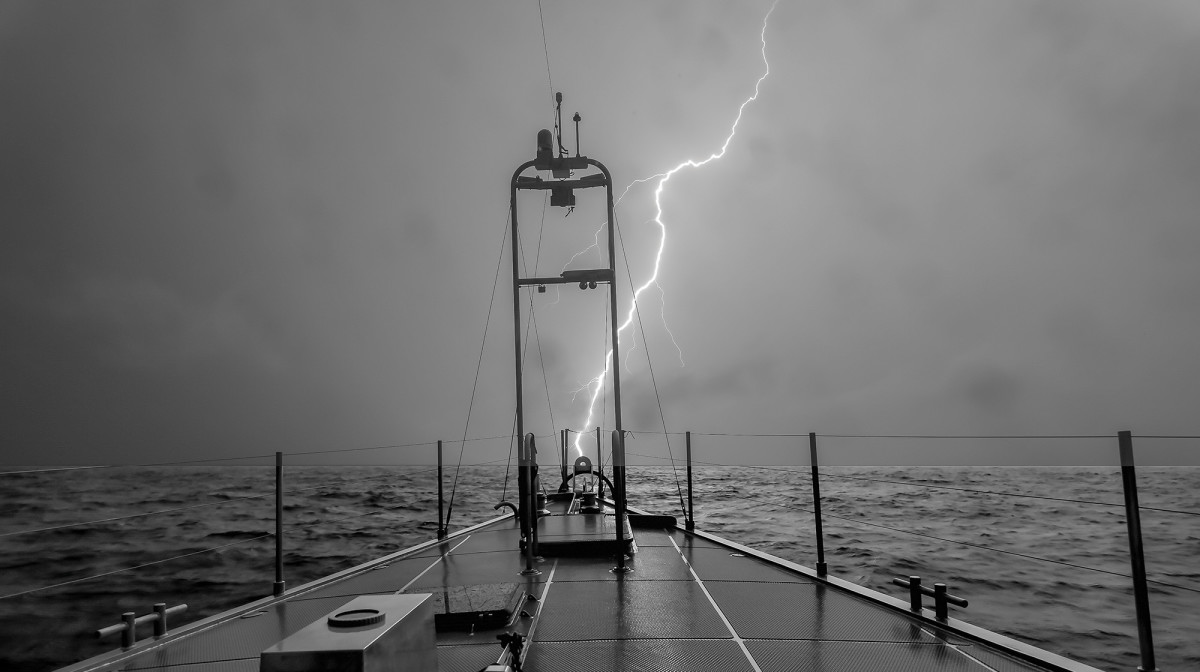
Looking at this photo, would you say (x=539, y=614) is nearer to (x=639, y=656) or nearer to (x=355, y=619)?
(x=639, y=656)

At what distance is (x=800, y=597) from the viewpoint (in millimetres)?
3420

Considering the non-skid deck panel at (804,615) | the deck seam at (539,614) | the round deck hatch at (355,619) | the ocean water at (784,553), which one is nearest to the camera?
the round deck hatch at (355,619)

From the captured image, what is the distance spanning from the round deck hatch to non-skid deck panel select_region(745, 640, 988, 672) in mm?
1535

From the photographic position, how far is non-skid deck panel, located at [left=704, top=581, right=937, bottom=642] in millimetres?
2738

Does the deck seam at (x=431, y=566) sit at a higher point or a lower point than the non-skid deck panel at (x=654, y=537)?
higher

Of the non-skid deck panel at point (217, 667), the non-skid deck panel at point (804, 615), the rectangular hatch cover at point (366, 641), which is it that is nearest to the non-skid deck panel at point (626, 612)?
the non-skid deck panel at point (804, 615)

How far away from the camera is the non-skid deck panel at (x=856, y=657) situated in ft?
7.62

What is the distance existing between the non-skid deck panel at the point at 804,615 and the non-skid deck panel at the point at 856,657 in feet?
0.31

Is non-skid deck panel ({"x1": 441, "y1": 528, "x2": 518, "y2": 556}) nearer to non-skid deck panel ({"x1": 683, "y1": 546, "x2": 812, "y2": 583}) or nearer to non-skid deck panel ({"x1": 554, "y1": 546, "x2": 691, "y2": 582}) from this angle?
non-skid deck panel ({"x1": 554, "y1": 546, "x2": 691, "y2": 582})

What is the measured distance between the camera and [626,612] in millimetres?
3148

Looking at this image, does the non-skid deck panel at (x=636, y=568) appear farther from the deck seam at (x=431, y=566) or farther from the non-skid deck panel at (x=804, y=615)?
the deck seam at (x=431, y=566)

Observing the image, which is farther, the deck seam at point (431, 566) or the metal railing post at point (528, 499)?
the metal railing post at point (528, 499)

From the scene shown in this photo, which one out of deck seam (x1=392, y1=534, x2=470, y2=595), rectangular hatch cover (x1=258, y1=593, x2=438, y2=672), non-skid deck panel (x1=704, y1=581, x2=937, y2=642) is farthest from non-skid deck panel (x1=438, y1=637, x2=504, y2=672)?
non-skid deck panel (x1=704, y1=581, x2=937, y2=642)

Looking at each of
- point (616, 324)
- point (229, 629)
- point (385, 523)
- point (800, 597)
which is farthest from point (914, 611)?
point (385, 523)
